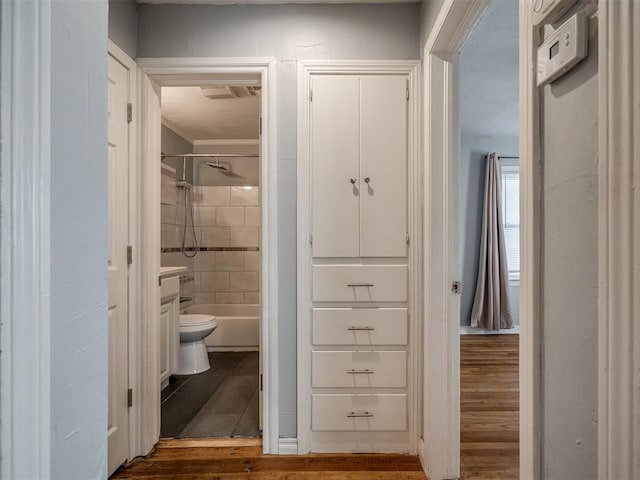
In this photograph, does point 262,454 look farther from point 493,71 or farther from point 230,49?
point 493,71

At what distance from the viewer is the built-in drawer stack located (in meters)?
2.14

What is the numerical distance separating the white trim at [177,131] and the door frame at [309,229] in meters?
2.39

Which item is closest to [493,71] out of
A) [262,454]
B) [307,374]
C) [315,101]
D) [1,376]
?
[315,101]

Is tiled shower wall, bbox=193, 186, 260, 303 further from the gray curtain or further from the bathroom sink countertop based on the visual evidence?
the gray curtain

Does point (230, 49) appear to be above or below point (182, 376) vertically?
above

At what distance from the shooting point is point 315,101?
214 centimetres


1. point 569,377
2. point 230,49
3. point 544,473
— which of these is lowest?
point 544,473

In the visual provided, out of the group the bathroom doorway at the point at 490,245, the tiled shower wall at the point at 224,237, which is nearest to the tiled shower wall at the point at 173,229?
the tiled shower wall at the point at 224,237

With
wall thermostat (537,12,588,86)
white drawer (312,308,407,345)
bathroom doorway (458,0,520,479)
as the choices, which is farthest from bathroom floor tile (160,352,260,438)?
wall thermostat (537,12,588,86)

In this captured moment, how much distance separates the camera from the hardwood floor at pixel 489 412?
2047 mm

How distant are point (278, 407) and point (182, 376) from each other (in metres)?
1.49

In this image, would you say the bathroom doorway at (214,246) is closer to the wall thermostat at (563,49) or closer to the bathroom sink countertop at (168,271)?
the bathroom sink countertop at (168,271)

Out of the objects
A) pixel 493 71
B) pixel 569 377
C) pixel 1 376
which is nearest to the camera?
pixel 1 376

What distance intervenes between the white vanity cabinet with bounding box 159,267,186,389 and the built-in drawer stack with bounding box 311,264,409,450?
1.39 m
